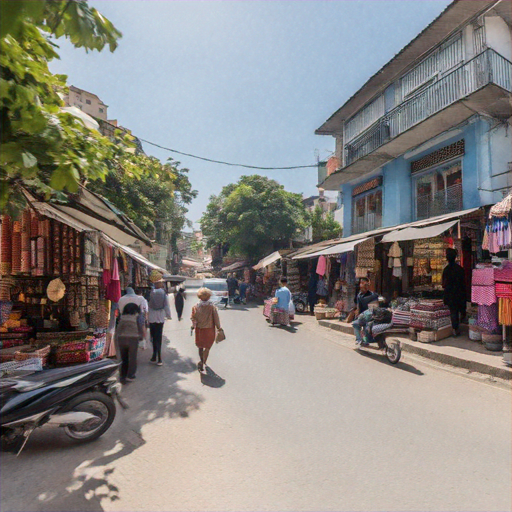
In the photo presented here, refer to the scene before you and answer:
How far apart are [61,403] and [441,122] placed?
1203 cm

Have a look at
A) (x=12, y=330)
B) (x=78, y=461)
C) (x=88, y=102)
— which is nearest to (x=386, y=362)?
(x=78, y=461)

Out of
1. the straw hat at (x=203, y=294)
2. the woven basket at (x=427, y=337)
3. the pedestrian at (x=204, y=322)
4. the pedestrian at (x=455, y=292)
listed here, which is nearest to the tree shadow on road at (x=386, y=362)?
the woven basket at (x=427, y=337)

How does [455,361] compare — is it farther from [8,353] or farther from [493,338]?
[8,353]

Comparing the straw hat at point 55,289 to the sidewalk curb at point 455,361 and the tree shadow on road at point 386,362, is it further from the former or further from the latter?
the sidewalk curb at point 455,361

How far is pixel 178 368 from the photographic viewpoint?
7.12m

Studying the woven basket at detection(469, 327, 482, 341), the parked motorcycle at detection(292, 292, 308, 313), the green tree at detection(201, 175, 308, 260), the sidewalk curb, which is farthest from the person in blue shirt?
the green tree at detection(201, 175, 308, 260)

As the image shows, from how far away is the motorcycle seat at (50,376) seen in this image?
11.9 feet

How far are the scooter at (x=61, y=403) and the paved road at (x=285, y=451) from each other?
0.62 feet

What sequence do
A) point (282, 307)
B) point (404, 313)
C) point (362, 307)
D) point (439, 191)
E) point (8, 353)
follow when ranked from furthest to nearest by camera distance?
point (282, 307), point (439, 191), point (404, 313), point (362, 307), point (8, 353)

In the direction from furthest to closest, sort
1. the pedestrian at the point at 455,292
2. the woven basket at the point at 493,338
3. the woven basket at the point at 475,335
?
the pedestrian at the point at 455,292
the woven basket at the point at 475,335
the woven basket at the point at 493,338

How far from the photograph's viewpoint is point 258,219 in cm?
2486

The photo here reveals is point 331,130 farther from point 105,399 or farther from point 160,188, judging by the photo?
point 105,399

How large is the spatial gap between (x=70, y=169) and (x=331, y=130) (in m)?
19.7

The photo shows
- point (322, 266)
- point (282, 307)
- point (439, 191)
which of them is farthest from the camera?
point (322, 266)
